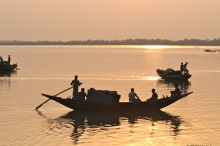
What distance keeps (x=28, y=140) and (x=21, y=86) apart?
74.2 feet

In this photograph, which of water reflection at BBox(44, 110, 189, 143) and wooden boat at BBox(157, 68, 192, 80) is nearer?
water reflection at BBox(44, 110, 189, 143)

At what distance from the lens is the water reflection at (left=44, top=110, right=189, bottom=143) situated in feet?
68.3

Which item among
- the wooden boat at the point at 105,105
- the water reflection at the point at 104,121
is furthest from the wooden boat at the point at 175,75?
the wooden boat at the point at 105,105

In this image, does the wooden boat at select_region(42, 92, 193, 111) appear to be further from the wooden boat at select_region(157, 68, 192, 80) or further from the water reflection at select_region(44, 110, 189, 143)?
the wooden boat at select_region(157, 68, 192, 80)

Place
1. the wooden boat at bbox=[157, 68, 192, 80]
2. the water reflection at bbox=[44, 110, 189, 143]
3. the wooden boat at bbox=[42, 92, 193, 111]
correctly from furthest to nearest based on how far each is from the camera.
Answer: the wooden boat at bbox=[157, 68, 192, 80] → the wooden boat at bbox=[42, 92, 193, 111] → the water reflection at bbox=[44, 110, 189, 143]

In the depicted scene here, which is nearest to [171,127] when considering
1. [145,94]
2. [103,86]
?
[145,94]

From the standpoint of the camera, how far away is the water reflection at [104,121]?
68.3 ft

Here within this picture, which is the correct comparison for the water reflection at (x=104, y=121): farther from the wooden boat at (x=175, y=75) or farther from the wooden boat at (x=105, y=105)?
the wooden boat at (x=175, y=75)

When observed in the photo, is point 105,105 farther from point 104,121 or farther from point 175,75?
point 175,75

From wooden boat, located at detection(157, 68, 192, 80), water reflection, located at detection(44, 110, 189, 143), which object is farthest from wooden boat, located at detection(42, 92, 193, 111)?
wooden boat, located at detection(157, 68, 192, 80)

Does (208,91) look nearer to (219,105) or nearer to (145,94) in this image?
(145,94)

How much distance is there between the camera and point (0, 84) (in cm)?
4162

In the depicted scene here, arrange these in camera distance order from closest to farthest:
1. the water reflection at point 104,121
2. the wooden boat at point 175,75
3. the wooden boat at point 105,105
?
the water reflection at point 104,121, the wooden boat at point 105,105, the wooden boat at point 175,75

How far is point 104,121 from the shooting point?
22.9m
